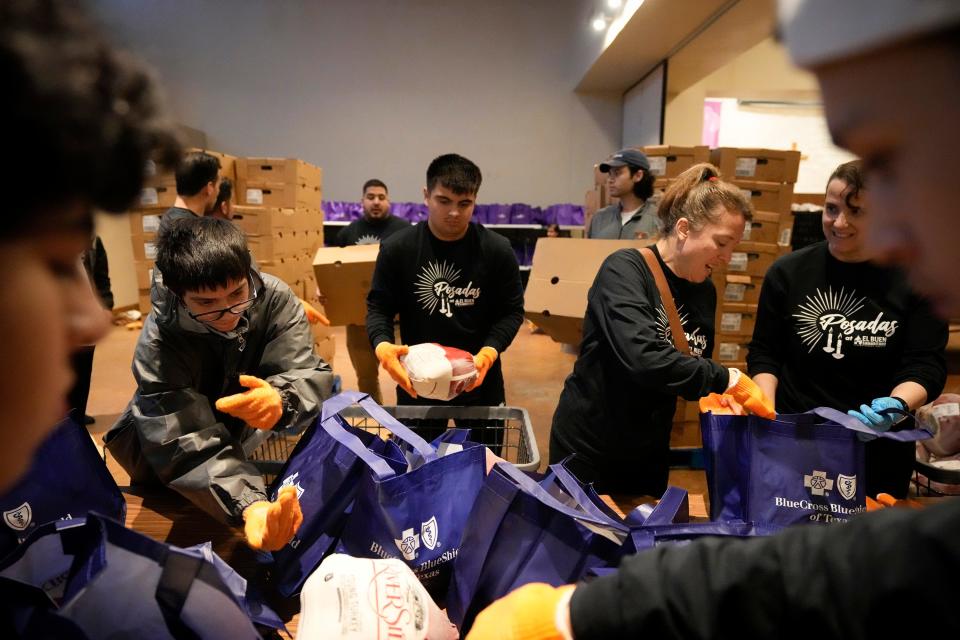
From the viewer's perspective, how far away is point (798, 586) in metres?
0.62

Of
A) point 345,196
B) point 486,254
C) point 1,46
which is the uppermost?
point 345,196

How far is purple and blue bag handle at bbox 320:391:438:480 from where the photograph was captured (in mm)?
1026

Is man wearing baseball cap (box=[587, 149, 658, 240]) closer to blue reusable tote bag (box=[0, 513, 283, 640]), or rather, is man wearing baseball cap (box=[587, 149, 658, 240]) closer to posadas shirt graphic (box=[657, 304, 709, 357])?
posadas shirt graphic (box=[657, 304, 709, 357])

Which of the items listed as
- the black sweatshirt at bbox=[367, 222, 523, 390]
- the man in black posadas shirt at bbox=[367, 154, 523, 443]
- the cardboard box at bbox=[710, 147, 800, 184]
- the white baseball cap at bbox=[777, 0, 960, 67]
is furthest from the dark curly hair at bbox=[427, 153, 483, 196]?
the cardboard box at bbox=[710, 147, 800, 184]

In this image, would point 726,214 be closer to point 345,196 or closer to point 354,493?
point 354,493

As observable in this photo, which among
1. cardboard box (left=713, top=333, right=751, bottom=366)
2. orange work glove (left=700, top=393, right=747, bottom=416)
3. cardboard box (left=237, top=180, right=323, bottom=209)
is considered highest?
cardboard box (left=237, top=180, right=323, bottom=209)

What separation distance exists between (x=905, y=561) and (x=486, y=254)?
6.19 ft

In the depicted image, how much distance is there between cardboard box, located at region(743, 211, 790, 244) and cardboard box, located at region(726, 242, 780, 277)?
4cm

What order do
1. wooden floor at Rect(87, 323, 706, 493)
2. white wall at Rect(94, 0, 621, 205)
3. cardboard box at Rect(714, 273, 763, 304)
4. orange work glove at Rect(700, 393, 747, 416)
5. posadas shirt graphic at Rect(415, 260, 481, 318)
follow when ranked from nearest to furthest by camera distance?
orange work glove at Rect(700, 393, 747, 416), posadas shirt graphic at Rect(415, 260, 481, 318), cardboard box at Rect(714, 273, 763, 304), wooden floor at Rect(87, 323, 706, 493), white wall at Rect(94, 0, 621, 205)

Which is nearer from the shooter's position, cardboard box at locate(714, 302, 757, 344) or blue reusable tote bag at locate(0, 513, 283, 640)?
blue reusable tote bag at locate(0, 513, 283, 640)

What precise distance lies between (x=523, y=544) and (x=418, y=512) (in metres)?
0.20

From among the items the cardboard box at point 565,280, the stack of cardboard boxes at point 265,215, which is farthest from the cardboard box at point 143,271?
the cardboard box at point 565,280

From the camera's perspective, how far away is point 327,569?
0.87m

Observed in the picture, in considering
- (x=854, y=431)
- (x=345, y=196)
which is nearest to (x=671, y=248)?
(x=854, y=431)
